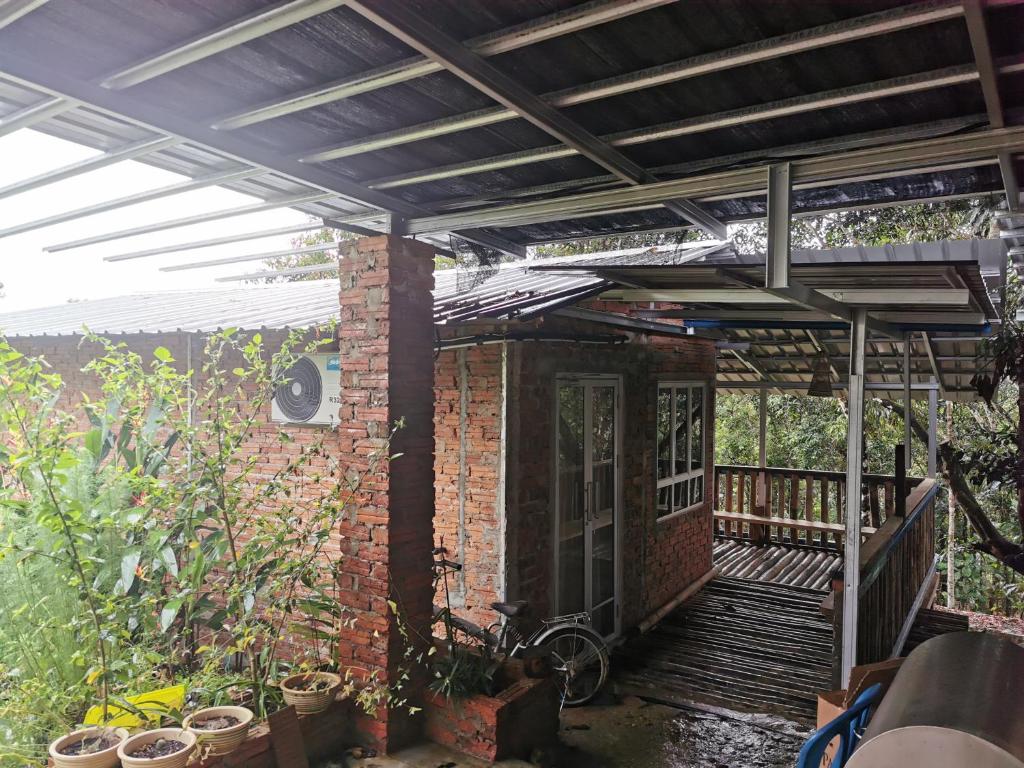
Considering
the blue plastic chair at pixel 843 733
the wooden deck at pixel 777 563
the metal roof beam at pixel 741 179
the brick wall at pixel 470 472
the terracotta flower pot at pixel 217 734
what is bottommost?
the wooden deck at pixel 777 563

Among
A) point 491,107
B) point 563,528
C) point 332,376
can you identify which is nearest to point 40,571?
point 332,376

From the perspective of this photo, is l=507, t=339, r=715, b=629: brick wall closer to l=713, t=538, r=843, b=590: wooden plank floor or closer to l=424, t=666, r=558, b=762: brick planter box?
l=713, t=538, r=843, b=590: wooden plank floor

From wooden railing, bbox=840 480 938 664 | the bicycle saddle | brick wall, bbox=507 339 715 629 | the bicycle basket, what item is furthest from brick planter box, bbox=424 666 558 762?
wooden railing, bbox=840 480 938 664

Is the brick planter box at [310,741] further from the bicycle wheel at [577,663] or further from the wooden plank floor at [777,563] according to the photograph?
the wooden plank floor at [777,563]

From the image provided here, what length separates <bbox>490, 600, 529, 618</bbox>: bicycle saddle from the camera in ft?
16.0

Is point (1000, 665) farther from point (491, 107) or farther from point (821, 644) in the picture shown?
point (821, 644)

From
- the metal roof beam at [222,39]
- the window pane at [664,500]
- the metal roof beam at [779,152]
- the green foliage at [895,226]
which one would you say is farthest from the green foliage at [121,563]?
the green foliage at [895,226]

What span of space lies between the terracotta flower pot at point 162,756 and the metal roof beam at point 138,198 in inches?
92.2

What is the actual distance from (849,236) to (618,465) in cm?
1193

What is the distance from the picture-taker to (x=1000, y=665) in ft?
7.96

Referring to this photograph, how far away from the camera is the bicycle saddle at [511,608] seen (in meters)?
4.86

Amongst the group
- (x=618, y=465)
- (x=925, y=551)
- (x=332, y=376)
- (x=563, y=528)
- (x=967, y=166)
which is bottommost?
(x=925, y=551)

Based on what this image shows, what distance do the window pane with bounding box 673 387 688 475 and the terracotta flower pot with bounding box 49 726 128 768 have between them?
6237mm

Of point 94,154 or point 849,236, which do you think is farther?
point 849,236
